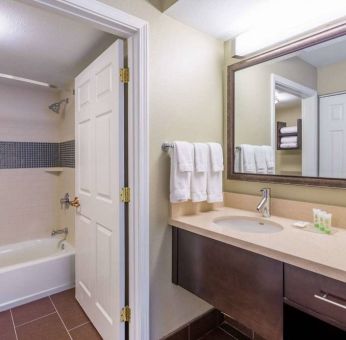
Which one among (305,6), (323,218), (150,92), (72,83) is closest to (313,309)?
(323,218)

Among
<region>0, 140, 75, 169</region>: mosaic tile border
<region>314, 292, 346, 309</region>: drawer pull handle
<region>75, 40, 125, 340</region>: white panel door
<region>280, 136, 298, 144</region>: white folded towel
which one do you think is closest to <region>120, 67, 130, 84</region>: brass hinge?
<region>75, 40, 125, 340</region>: white panel door

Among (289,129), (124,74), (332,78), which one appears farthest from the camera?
(289,129)

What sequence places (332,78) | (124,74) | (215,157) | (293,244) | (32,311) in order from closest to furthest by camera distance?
(293,244)
(332,78)
(124,74)
(215,157)
(32,311)

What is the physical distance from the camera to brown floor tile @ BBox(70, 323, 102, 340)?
5.63ft

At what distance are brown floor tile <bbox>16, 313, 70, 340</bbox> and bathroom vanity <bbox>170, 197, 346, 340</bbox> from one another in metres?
1.01

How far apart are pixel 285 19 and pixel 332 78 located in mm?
482

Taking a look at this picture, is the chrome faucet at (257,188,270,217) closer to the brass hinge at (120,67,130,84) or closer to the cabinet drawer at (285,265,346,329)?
the cabinet drawer at (285,265,346,329)

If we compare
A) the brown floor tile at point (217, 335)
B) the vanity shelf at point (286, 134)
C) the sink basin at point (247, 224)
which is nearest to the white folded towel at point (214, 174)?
the sink basin at point (247, 224)

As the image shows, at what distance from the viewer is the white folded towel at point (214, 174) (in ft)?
5.37

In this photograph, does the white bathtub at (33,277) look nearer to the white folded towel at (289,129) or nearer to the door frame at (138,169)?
the door frame at (138,169)

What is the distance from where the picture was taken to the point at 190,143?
5.10ft

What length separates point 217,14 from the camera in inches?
59.1

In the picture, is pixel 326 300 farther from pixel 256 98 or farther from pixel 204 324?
pixel 256 98

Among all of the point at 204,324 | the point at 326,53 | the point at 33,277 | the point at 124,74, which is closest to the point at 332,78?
the point at 326,53
